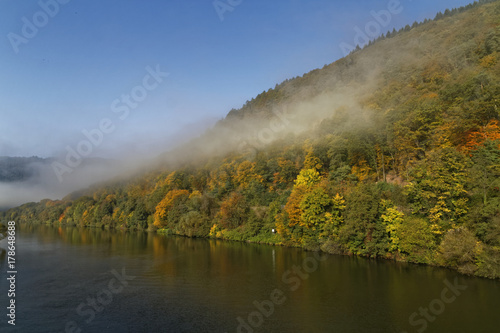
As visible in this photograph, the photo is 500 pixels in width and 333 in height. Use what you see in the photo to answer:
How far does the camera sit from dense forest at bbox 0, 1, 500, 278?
99.6ft

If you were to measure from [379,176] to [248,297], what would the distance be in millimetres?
41362

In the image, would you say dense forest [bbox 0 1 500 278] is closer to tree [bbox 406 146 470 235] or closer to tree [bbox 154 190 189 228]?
tree [bbox 406 146 470 235]

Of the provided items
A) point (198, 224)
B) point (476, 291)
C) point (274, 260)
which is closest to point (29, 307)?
point (274, 260)

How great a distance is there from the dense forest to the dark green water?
4.45 m

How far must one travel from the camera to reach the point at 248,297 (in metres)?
22.7

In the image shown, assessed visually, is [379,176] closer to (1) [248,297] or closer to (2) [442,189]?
(2) [442,189]

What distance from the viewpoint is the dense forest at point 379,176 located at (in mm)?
30344

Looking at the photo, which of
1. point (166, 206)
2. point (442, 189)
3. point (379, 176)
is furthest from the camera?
point (166, 206)

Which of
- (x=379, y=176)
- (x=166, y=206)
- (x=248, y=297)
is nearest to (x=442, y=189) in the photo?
(x=379, y=176)

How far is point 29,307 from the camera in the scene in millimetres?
20312

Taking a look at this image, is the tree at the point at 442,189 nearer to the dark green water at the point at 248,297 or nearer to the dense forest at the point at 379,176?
the dense forest at the point at 379,176

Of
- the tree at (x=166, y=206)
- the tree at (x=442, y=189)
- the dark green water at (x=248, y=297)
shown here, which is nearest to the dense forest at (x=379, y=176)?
the tree at (x=442, y=189)

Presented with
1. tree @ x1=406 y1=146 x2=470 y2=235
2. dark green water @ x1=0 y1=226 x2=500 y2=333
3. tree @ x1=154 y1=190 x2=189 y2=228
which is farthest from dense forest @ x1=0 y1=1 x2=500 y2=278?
dark green water @ x1=0 y1=226 x2=500 y2=333

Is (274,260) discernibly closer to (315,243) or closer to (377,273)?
(315,243)
